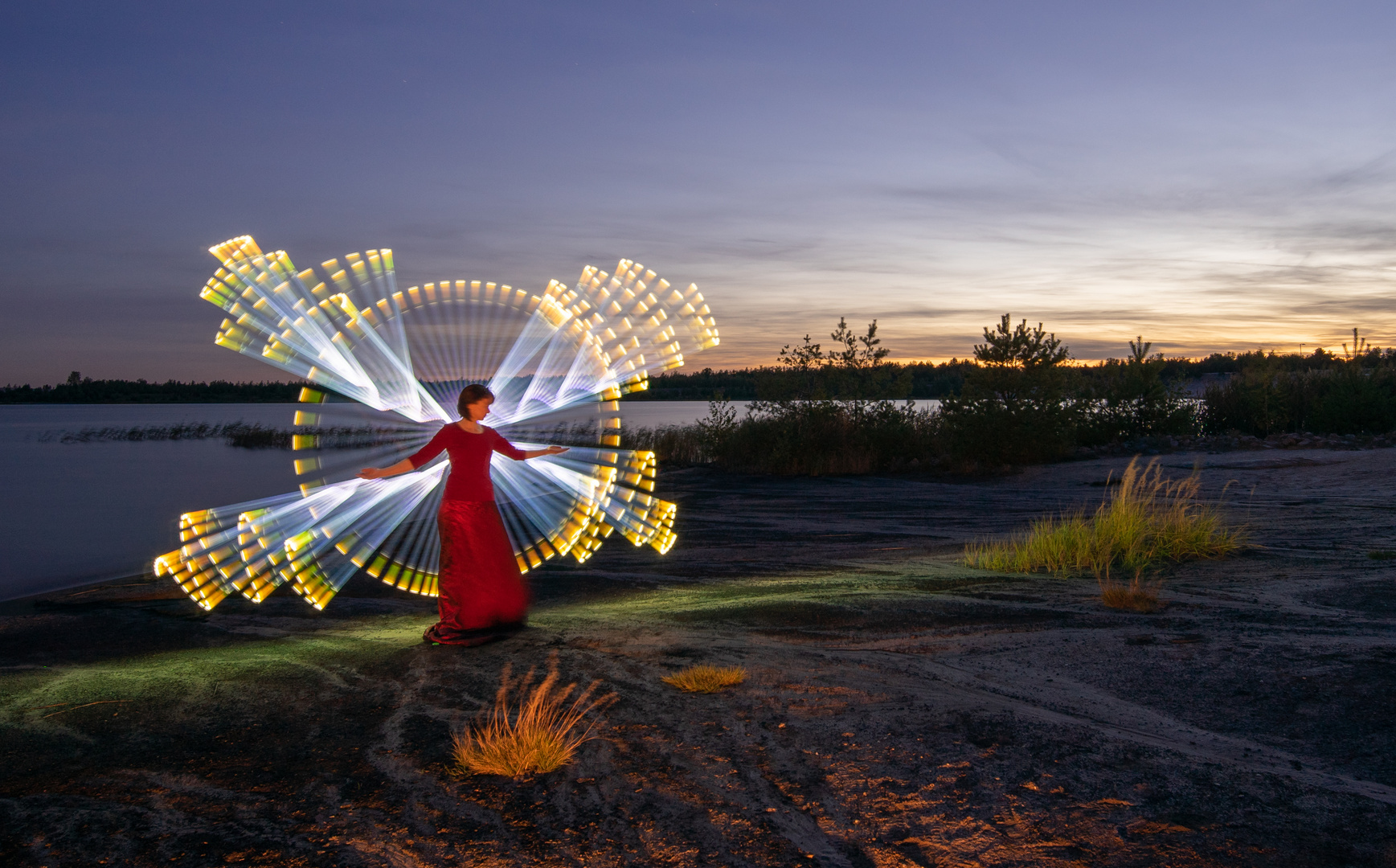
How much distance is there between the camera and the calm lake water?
56.8 ft

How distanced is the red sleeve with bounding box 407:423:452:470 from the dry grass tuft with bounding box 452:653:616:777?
204cm

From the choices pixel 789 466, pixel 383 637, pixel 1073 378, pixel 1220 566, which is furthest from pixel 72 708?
pixel 1073 378

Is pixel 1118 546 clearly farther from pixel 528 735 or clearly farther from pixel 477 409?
pixel 528 735

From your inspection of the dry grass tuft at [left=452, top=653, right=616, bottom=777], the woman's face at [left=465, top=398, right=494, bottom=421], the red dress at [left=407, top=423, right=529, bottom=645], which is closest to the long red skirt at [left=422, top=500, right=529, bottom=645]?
the red dress at [left=407, top=423, right=529, bottom=645]

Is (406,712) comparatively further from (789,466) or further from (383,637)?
(789,466)

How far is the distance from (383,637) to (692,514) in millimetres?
9491

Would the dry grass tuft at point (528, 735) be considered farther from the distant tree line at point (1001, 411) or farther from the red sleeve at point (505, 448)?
the distant tree line at point (1001, 411)

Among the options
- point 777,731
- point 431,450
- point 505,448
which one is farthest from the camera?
point 505,448

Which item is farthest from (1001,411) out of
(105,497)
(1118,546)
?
(105,497)

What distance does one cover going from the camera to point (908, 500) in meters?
17.2

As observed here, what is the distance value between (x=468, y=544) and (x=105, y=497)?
2876cm

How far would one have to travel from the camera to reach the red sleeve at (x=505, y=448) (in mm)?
6965

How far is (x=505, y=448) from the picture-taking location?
700cm

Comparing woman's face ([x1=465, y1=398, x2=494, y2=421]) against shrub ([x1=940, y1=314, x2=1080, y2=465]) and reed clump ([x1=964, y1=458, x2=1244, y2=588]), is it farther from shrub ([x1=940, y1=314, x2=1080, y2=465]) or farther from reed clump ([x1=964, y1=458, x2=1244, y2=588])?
shrub ([x1=940, y1=314, x2=1080, y2=465])
